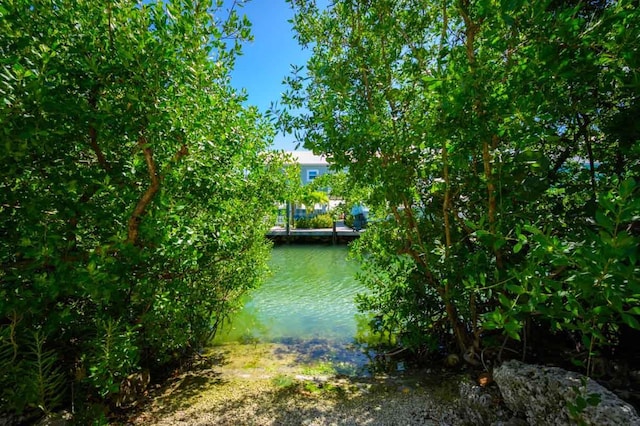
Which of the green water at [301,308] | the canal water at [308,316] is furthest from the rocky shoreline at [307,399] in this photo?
the green water at [301,308]

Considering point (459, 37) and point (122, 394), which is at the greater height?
point (459, 37)

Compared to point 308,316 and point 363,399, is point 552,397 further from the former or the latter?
point 308,316

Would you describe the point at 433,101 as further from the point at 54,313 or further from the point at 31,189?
the point at 54,313

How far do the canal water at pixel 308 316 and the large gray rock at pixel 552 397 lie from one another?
96.6 inches

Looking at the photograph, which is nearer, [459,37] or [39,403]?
[39,403]

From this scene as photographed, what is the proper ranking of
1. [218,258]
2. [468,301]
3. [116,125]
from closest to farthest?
[116,125] < [468,301] < [218,258]

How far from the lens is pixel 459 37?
3160 millimetres

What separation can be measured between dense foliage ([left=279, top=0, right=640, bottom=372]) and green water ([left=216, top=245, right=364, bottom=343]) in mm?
2102

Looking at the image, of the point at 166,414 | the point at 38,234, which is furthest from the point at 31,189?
the point at 166,414

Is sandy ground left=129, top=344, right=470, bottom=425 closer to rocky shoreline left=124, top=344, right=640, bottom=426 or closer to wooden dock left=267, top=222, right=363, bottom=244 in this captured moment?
rocky shoreline left=124, top=344, right=640, bottom=426

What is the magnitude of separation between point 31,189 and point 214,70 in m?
1.68

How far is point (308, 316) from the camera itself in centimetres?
709

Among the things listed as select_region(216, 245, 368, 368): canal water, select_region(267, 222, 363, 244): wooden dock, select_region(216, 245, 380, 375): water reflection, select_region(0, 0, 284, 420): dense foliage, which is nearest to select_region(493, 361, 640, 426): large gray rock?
select_region(216, 245, 380, 375): water reflection

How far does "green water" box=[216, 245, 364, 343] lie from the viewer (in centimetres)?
605
